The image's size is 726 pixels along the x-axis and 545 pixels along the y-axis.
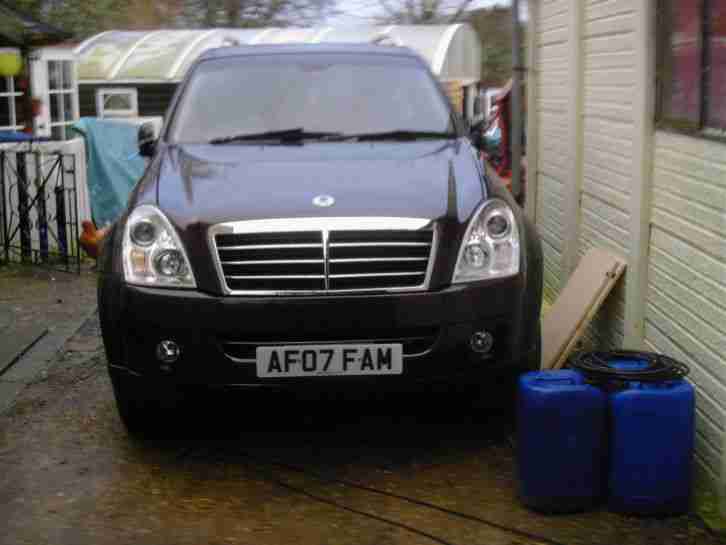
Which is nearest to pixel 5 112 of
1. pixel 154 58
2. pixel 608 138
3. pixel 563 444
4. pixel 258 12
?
pixel 154 58

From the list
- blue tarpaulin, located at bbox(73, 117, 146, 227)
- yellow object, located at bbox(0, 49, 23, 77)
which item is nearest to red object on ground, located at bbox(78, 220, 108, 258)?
blue tarpaulin, located at bbox(73, 117, 146, 227)

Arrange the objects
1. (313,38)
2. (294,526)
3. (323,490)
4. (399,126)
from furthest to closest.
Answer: (313,38) → (399,126) → (323,490) → (294,526)

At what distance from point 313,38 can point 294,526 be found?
21988 millimetres

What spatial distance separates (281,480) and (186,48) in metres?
21.9

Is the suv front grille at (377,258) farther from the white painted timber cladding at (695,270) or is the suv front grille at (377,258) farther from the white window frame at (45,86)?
the white window frame at (45,86)

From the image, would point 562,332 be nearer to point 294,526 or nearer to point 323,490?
point 323,490

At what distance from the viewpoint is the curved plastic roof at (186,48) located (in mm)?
25406

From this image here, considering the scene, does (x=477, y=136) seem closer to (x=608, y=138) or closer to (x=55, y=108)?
(x=608, y=138)

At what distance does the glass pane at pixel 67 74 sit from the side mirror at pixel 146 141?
1373cm

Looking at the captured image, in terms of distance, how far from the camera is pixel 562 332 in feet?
22.0

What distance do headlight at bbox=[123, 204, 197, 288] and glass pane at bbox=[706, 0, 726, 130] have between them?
7.43ft

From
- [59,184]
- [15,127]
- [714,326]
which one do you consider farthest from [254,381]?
[15,127]

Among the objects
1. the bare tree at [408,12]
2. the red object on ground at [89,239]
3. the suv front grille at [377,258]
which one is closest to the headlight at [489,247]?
the suv front grille at [377,258]

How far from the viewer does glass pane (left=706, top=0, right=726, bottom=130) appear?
4871mm
